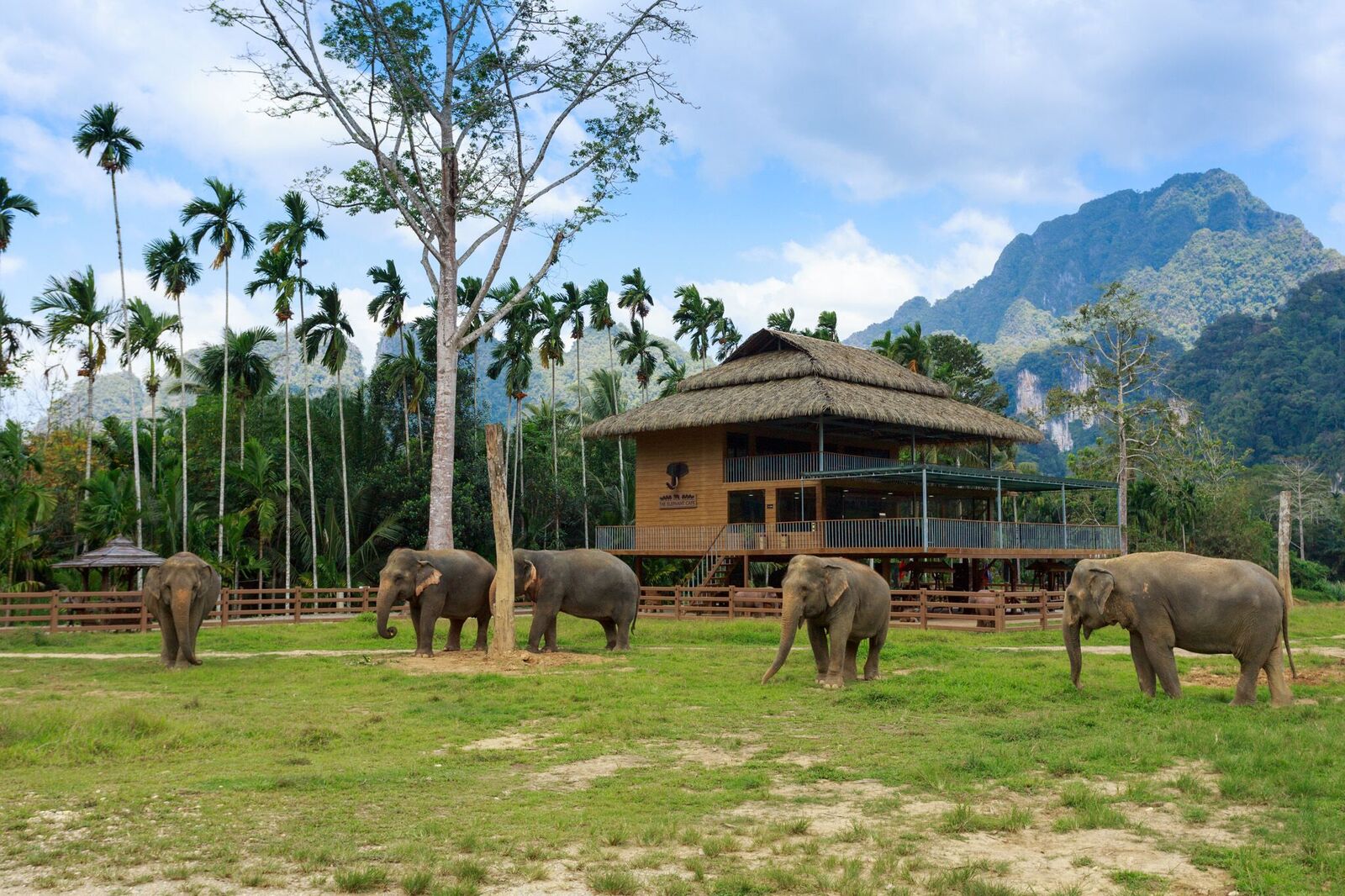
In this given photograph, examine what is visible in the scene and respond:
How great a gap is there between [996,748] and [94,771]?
25.6 feet

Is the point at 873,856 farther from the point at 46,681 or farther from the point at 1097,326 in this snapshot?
the point at 1097,326

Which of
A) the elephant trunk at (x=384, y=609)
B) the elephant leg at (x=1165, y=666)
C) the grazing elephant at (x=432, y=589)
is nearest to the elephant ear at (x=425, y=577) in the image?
the grazing elephant at (x=432, y=589)

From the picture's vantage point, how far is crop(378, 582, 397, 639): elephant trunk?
18.8 metres

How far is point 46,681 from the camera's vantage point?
650 inches

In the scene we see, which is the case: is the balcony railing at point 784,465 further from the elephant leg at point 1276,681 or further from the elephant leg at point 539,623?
the elephant leg at point 1276,681

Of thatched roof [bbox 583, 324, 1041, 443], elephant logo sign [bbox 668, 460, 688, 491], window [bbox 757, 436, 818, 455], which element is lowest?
elephant logo sign [bbox 668, 460, 688, 491]

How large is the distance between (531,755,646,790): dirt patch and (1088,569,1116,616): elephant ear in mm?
6223

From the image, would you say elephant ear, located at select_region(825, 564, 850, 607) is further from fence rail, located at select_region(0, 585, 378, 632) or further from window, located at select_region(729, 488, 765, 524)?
window, located at select_region(729, 488, 765, 524)

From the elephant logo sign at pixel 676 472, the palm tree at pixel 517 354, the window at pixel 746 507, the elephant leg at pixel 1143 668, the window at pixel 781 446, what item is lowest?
the elephant leg at pixel 1143 668

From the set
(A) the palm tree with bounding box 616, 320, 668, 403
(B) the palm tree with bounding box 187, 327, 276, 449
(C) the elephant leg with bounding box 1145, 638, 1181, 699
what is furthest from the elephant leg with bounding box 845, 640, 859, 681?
(A) the palm tree with bounding box 616, 320, 668, 403

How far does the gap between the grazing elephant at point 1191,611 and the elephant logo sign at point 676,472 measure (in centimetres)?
2654

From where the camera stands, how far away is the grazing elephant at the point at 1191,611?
1288cm

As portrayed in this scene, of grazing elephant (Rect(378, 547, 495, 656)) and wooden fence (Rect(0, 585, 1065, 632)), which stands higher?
grazing elephant (Rect(378, 547, 495, 656))

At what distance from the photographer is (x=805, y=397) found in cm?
3525
